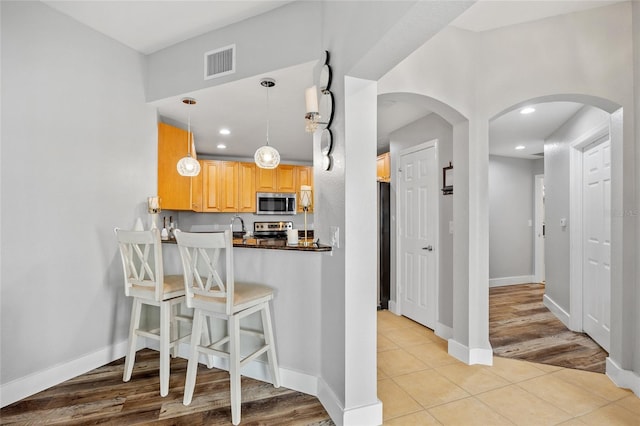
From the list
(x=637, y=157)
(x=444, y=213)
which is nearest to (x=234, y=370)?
(x=444, y=213)

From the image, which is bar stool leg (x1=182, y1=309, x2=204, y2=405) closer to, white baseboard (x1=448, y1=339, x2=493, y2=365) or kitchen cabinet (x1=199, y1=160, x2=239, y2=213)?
white baseboard (x1=448, y1=339, x2=493, y2=365)

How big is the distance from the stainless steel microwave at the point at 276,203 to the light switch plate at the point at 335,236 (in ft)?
12.9

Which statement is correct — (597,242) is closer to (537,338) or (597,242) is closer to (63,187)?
(537,338)

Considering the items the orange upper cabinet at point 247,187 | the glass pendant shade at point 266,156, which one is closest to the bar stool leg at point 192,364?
the glass pendant shade at point 266,156

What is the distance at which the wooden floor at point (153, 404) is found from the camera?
1.98m

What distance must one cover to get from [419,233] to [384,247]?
607 millimetres

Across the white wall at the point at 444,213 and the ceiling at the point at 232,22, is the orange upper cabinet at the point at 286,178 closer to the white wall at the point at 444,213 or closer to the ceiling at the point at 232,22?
the ceiling at the point at 232,22

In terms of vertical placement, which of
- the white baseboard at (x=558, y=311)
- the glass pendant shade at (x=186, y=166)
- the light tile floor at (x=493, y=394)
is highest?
the glass pendant shade at (x=186, y=166)

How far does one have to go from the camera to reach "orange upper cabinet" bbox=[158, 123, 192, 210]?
129 inches

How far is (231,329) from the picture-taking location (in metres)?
2.02

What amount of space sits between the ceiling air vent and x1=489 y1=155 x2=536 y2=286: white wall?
4908 millimetres

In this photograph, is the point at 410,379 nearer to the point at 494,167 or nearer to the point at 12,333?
the point at 12,333

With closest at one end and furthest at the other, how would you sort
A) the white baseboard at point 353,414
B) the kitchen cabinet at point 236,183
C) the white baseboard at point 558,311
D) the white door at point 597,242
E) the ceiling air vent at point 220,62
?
the white baseboard at point 353,414
the ceiling air vent at point 220,62
the white door at point 597,242
the white baseboard at point 558,311
the kitchen cabinet at point 236,183

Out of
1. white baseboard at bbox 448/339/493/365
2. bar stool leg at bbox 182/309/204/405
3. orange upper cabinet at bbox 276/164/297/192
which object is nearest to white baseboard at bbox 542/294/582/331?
white baseboard at bbox 448/339/493/365
